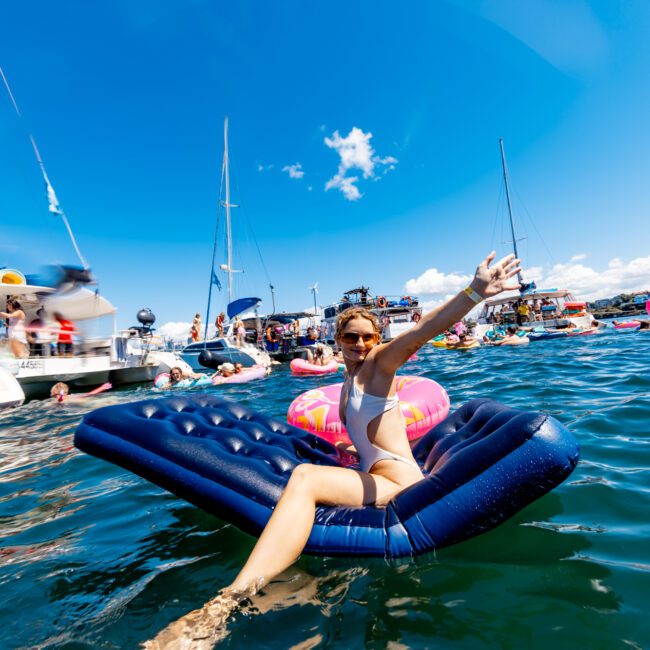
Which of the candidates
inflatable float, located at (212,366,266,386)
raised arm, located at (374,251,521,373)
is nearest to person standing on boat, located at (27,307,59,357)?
inflatable float, located at (212,366,266,386)

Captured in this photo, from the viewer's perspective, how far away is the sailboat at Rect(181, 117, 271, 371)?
18.0 m

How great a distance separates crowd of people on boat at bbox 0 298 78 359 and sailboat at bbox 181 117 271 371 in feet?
17.5

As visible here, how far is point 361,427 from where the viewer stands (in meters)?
2.44

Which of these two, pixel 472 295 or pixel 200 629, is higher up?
pixel 472 295

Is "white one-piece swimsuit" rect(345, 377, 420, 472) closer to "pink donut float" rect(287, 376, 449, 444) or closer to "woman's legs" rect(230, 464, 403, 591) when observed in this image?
"woman's legs" rect(230, 464, 403, 591)

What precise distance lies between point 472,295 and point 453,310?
16 centimetres

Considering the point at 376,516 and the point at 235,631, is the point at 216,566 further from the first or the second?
the point at 376,516

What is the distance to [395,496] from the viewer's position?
2.35m

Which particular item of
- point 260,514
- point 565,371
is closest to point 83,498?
point 260,514

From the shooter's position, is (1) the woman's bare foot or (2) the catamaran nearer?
(1) the woman's bare foot

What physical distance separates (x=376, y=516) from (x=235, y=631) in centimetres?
89

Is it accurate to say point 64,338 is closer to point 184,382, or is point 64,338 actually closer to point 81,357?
point 81,357

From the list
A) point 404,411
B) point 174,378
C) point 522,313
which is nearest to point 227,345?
point 174,378

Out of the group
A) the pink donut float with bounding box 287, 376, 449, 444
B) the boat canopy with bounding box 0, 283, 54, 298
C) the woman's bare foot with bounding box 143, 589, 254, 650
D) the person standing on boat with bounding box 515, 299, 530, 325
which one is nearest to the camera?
the woman's bare foot with bounding box 143, 589, 254, 650
